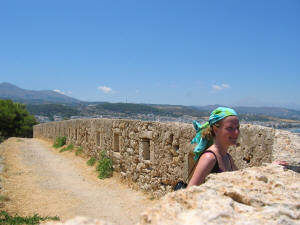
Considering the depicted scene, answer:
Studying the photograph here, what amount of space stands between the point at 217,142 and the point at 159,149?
3.89 m

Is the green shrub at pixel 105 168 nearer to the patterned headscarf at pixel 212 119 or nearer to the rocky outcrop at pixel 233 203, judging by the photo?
the patterned headscarf at pixel 212 119

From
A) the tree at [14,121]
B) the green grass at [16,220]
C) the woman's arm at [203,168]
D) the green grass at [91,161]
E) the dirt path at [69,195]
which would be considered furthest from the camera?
the tree at [14,121]

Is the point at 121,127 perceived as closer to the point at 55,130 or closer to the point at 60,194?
the point at 60,194

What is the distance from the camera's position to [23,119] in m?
38.6

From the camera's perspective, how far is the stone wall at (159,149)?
4016 mm

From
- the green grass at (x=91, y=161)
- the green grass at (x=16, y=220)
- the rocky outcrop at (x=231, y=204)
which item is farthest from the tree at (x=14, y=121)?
the rocky outcrop at (x=231, y=204)

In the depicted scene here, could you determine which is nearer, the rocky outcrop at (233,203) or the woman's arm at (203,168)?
the rocky outcrop at (233,203)

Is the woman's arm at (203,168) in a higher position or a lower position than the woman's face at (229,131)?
lower

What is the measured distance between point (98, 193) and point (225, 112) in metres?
5.39

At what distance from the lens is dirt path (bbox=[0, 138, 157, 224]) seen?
5.74 metres

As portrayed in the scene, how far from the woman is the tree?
35723mm

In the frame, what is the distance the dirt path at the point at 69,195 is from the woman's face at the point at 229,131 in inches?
140

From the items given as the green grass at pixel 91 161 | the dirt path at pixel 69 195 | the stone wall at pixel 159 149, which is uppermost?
the stone wall at pixel 159 149

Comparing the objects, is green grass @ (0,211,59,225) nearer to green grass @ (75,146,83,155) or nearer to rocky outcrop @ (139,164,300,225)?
rocky outcrop @ (139,164,300,225)
